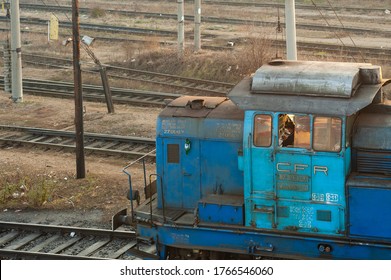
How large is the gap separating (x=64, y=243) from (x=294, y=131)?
5.79 meters

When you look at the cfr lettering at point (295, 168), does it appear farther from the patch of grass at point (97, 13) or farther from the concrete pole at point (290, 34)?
the patch of grass at point (97, 13)

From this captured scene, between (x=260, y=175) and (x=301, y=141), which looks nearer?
(x=301, y=141)

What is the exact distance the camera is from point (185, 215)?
13250 millimetres

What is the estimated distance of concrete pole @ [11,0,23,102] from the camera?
2611 cm

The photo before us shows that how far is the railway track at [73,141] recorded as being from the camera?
2128 centimetres

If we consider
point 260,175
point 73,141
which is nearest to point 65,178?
point 73,141

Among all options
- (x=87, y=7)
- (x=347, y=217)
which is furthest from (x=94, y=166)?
(x=87, y=7)

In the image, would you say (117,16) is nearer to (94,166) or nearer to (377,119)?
(94,166)

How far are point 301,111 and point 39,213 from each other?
25.4 feet

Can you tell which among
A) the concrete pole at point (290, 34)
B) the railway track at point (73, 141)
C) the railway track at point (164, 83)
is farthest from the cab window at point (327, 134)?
the railway track at point (164, 83)

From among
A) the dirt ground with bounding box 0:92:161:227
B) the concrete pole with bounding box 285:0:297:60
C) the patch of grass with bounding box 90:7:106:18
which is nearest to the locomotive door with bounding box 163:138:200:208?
the dirt ground with bounding box 0:92:161:227

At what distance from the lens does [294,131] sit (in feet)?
39.4

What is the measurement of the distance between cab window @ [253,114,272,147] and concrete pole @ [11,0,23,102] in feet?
52.8

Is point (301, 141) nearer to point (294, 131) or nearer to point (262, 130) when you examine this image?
point (294, 131)
